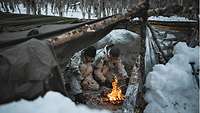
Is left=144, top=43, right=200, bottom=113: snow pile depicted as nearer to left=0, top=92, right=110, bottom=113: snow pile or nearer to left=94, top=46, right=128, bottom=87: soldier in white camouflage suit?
left=0, top=92, right=110, bottom=113: snow pile

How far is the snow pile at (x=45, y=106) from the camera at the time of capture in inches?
Answer: 141

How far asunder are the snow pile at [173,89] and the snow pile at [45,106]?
138 cm

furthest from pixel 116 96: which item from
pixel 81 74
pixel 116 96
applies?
pixel 81 74

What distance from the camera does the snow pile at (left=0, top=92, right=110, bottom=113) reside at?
3586 millimetres

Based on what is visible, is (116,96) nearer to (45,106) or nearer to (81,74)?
(81,74)

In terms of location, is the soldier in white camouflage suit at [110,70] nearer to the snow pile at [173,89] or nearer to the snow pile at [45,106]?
the snow pile at [173,89]

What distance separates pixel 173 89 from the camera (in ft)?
15.8

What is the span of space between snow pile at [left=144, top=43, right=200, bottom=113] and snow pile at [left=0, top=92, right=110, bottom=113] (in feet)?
4.52

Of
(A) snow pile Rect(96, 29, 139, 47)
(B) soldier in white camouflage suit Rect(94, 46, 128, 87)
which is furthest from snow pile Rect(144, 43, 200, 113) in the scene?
(A) snow pile Rect(96, 29, 139, 47)

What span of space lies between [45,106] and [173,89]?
6.84 ft

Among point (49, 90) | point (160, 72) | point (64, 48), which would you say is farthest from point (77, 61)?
point (49, 90)

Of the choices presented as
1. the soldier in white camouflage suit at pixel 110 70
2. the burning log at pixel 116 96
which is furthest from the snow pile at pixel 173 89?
the soldier in white camouflage suit at pixel 110 70

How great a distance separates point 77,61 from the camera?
8539mm

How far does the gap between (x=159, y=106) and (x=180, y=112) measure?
32 cm
